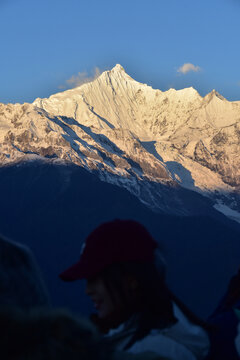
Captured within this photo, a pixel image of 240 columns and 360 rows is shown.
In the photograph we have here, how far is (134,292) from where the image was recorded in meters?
3.73

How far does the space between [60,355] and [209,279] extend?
628 ft

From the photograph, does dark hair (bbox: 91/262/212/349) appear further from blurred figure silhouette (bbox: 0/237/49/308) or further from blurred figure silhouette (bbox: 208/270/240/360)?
blurred figure silhouette (bbox: 0/237/49/308)

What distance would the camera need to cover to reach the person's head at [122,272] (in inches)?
145

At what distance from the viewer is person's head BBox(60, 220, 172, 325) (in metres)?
3.68

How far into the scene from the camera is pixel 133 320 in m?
3.72

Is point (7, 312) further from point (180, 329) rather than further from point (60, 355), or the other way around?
point (180, 329)

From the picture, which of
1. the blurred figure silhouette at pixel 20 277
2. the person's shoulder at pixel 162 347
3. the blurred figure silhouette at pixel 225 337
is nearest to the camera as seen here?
the blurred figure silhouette at pixel 20 277

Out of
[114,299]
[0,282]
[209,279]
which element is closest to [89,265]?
[114,299]

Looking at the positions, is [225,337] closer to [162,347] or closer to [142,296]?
[162,347]

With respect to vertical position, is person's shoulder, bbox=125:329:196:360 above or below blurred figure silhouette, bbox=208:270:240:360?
above

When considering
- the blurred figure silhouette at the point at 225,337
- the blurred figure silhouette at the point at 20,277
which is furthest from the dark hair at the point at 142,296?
the blurred figure silhouette at the point at 20,277

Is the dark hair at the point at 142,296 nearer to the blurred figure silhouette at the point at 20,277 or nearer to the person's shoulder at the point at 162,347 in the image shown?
the person's shoulder at the point at 162,347

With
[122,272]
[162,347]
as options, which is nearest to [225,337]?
[162,347]

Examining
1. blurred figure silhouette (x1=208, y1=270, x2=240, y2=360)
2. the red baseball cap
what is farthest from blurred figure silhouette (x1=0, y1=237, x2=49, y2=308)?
blurred figure silhouette (x1=208, y1=270, x2=240, y2=360)
